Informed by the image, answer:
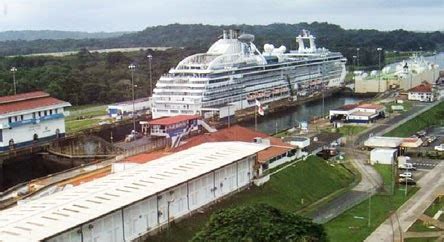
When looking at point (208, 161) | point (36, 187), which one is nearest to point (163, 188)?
point (208, 161)

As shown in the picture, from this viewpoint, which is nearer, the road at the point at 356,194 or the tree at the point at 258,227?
the tree at the point at 258,227

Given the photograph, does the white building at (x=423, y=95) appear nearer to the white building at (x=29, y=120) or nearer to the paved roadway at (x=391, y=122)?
the paved roadway at (x=391, y=122)

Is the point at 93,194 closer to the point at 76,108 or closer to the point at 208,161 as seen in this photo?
the point at 208,161

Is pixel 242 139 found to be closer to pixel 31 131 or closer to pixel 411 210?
pixel 411 210

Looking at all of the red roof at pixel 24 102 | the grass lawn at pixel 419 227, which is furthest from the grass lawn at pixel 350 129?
the red roof at pixel 24 102

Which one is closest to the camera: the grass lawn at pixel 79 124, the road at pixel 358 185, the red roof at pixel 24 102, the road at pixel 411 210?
the road at pixel 411 210

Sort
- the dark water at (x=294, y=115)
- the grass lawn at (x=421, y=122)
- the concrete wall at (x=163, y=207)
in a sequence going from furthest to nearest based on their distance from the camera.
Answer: the dark water at (x=294, y=115) < the grass lawn at (x=421, y=122) < the concrete wall at (x=163, y=207)

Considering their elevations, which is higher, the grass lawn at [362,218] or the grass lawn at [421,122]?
the grass lawn at [421,122]
